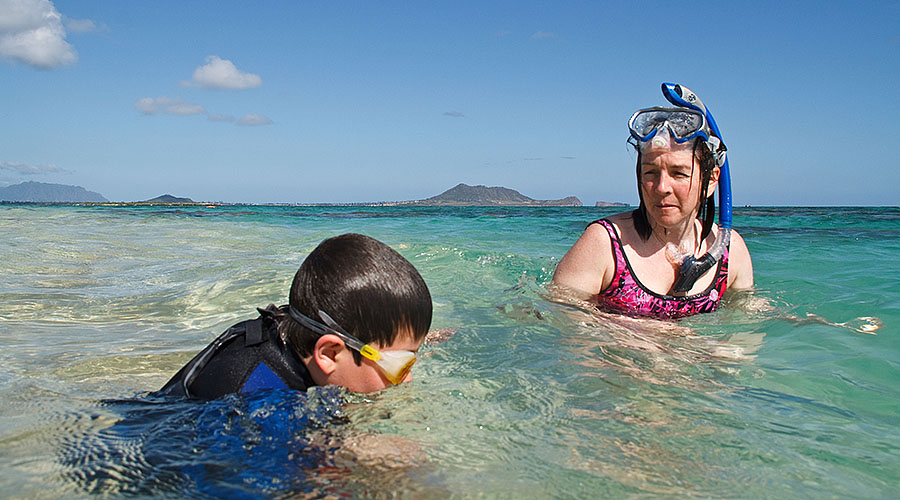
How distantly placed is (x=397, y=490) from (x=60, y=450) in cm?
97

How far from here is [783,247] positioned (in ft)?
34.0

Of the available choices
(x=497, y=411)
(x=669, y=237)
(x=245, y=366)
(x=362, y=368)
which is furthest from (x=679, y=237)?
(x=245, y=366)

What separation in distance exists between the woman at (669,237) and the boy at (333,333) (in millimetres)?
1961

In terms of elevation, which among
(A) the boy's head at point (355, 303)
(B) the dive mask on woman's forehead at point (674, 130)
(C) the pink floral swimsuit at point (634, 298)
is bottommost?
(C) the pink floral swimsuit at point (634, 298)

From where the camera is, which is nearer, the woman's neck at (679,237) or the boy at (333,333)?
the boy at (333,333)

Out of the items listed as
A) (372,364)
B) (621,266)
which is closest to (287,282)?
(621,266)

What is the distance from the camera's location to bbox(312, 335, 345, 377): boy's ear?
1.92m

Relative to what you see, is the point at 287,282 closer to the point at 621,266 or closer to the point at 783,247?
the point at 621,266

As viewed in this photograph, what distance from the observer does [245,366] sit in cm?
194

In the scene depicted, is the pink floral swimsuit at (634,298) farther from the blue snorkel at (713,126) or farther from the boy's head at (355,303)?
the boy's head at (355,303)

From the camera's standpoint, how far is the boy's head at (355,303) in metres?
1.91

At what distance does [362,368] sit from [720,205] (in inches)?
106

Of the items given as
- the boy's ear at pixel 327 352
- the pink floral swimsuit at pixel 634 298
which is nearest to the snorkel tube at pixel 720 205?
the pink floral swimsuit at pixel 634 298

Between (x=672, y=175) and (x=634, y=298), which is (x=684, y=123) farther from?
(x=634, y=298)
